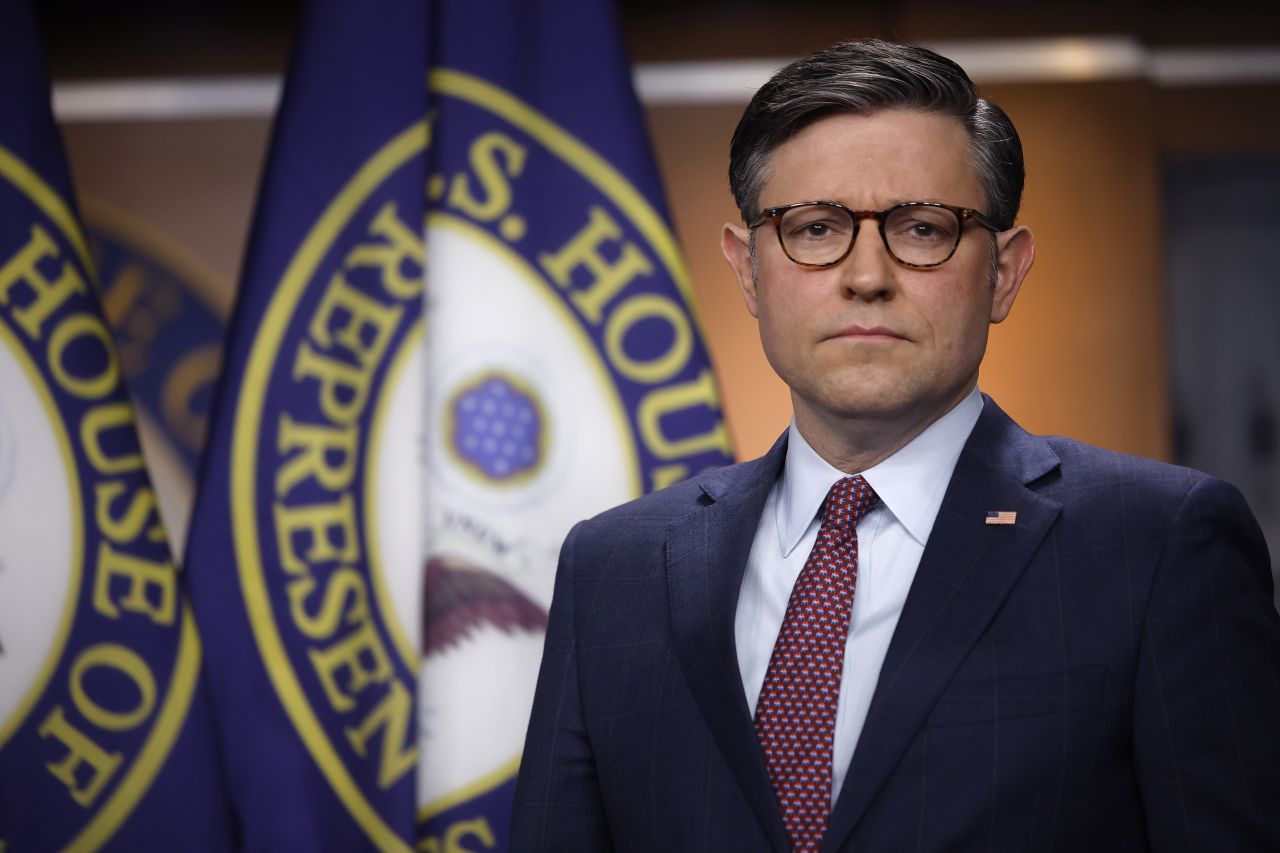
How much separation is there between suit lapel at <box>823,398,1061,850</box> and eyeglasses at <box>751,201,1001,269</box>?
170 millimetres

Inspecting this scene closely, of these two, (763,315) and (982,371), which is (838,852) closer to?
(763,315)

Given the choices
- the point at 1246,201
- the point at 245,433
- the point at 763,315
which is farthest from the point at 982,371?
the point at 763,315

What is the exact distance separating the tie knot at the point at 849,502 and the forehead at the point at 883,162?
0.77 feet

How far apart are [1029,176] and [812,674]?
73.6 inches

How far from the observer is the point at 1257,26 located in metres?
2.72

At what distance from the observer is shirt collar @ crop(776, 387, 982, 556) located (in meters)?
1.08

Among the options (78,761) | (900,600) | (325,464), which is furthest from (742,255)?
(78,761)

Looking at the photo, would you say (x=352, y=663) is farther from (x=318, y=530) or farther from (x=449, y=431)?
(x=449, y=431)

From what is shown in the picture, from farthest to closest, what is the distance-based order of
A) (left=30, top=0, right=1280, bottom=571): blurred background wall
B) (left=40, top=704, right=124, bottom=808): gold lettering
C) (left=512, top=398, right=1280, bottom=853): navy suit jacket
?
(left=30, top=0, right=1280, bottom=571): blurred background wall < (left=40, top=704, right=124, bottom=808): gold lettering < (left=512, top=398, right=1280, bottom=853): navy suit jacket

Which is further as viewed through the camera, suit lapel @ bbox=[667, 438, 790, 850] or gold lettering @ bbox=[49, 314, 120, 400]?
gold lettering @ bbox=[49, 314, 120, 400]

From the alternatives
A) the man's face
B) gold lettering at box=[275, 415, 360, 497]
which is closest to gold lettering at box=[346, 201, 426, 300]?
gold lettering at box=[275, 415, 360, 497]

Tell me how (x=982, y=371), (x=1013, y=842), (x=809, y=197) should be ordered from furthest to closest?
1. (x=982, y=371)
2. (x=809, y=197)
3. (x=1013, y=842)

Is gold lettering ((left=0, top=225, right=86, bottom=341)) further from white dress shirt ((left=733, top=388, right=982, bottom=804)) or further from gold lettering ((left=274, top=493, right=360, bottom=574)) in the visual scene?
white dress shirt ((left=733, top=388, right=982, bottom=804))

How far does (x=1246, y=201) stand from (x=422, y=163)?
5.75 feet
